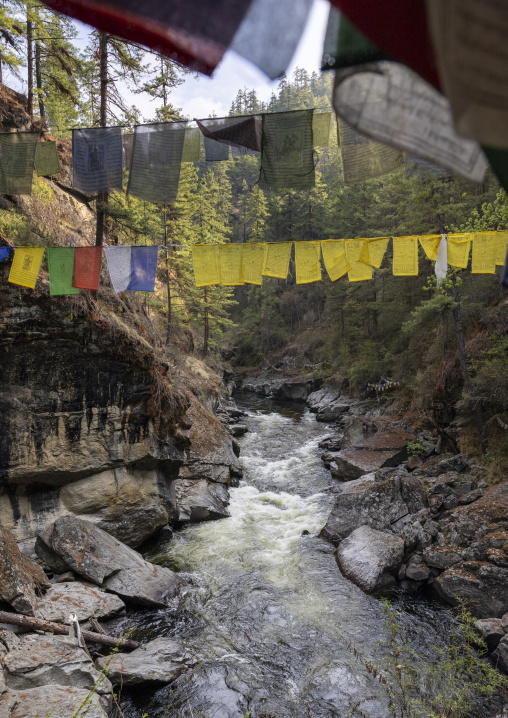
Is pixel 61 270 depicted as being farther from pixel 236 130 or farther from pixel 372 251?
pixel 372 251

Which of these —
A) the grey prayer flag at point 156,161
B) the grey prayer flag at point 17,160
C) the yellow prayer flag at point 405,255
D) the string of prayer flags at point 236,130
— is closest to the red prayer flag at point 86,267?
the grey prayer flag at point 17,160

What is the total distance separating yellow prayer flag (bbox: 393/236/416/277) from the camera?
780 cm

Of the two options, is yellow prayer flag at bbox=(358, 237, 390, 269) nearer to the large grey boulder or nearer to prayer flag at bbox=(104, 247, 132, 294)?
prayer flag at bbox=(104, 247, 132, 294)

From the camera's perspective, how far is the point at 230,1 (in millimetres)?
1137

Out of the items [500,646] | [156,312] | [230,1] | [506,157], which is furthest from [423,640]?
[156,312]

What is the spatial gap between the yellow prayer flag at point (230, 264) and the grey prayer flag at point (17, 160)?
11.2 ft

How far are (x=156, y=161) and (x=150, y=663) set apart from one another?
6.73 meters

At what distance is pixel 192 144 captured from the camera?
5.49 metres

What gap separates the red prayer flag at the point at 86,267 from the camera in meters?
7.72

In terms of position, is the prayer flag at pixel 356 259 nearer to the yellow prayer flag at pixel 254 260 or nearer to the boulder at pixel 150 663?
the yellow prayer flag at pixel 254 260

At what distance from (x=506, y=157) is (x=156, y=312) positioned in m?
19.8

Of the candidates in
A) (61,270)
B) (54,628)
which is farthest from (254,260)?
(54,628)

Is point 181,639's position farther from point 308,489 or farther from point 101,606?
Result: point 308,489

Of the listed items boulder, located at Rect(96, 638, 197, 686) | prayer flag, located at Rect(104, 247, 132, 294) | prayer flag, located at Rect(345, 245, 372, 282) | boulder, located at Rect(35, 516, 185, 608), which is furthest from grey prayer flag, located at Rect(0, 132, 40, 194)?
boulder, located at Rect(96, 638, 197, 686)
